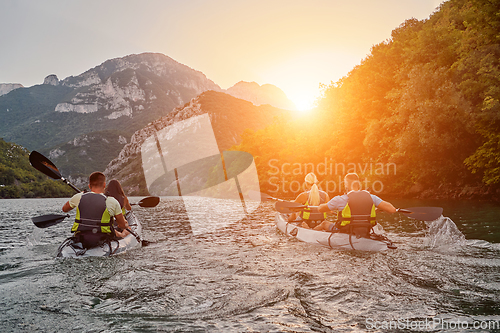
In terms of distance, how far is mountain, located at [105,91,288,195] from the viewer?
445 ft

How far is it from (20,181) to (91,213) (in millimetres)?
101314

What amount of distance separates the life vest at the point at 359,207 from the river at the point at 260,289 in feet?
3.03

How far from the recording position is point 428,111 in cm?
2184

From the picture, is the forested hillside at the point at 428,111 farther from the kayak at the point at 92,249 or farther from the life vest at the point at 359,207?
the kayak at the point at 92,249

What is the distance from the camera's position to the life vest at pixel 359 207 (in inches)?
324

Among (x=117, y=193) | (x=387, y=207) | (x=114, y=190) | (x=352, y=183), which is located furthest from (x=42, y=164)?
(x=387, y=207)

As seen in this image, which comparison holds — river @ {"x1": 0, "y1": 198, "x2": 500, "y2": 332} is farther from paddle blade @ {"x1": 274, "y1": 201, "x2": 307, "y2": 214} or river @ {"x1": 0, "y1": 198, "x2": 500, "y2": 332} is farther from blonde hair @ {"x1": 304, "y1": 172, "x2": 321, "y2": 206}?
blonde hair @ {"x1": 304, "y1": 172, "x2": 321, "y2": 206}

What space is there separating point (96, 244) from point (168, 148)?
479ft

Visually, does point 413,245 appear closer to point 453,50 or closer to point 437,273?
point 437,273

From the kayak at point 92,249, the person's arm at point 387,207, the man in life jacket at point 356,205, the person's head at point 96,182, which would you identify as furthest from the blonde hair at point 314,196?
the person's head at point 96,182

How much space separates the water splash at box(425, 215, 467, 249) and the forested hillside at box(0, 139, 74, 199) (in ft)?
312

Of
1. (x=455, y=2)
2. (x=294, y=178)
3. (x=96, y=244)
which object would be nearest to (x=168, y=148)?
(x=294, y=178)

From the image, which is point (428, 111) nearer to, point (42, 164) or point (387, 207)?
point (387, 207)

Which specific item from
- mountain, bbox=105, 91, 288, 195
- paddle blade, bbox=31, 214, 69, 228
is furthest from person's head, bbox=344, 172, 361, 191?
mountain, bbox=105, 91, 288, 195
